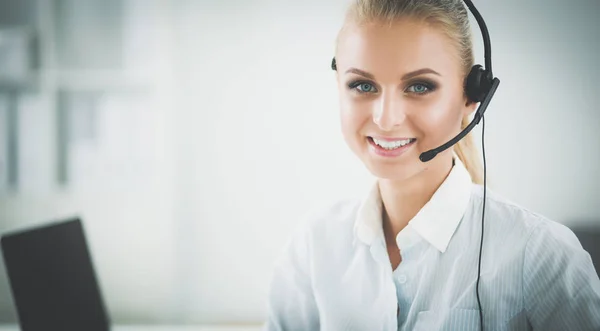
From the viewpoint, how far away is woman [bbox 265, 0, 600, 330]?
29.8 inches

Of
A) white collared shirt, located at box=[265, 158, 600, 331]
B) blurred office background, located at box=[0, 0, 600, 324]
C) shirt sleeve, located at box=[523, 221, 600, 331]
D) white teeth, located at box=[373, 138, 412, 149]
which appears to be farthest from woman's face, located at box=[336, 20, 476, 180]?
blurred office background, located at box=[0, 0, 600, 324]

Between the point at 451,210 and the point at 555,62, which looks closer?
the point at 451,210

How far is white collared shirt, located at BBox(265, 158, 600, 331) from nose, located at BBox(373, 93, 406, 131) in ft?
0.62

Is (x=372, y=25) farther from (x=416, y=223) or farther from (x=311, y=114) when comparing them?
(x=311, y=114)

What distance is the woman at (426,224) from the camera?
0.76 meters

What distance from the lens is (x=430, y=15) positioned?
77 cm

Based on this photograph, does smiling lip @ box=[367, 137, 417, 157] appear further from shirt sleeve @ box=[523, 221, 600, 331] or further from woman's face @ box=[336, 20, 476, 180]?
shirt sleeve @ box=[523, 221, 600, 331]

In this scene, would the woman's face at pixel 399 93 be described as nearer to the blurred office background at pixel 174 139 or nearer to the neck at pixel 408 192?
the neck at pixel 408 192

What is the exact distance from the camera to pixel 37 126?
175 centimetres

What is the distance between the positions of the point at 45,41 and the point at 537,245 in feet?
5.81

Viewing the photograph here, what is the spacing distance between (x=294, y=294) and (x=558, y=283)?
1.70ft

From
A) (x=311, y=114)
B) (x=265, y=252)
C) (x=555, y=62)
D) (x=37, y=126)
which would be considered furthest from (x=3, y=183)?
(x=555, y=62)

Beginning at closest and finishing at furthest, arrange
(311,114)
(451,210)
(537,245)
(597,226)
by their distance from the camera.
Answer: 1. (537,245)
2. (451,210)
3. (597,226)
4. (311,114)

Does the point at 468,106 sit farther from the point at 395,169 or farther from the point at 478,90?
the point at 395,169
